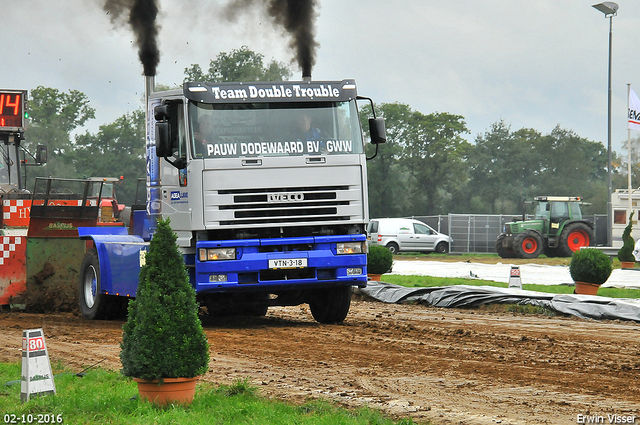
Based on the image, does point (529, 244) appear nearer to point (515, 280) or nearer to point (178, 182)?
point (515, 280)

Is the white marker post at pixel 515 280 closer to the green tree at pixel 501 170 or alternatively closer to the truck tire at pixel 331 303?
the truck tire at pixel 331 303

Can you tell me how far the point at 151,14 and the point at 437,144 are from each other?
5365 cm

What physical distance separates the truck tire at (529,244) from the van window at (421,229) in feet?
21.4

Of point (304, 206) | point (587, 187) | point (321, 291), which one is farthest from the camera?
point (587, 187)

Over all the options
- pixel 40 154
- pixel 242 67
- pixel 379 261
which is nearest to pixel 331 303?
pixel 379 261

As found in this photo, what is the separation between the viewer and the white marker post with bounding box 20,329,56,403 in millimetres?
6652

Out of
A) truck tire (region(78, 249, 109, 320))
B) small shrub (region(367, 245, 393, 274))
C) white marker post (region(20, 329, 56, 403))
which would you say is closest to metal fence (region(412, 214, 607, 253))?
small shrub (region(367, 245, 393, 274))

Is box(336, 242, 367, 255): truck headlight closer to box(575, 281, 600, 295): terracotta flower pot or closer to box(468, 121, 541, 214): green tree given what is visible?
box(575, 281, 600, 295): terracotta flower pot

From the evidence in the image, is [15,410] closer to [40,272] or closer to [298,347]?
[298,347]

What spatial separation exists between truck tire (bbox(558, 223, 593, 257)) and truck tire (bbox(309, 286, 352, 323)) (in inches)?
1059

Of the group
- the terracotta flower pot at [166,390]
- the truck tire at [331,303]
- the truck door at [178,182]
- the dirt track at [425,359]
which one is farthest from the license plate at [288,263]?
the terracotta flower pot at [166,390]

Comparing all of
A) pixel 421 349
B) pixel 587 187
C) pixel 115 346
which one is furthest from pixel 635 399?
pixel 587 187

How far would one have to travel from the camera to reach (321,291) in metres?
12.8

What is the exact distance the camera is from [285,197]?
36.7 ft
